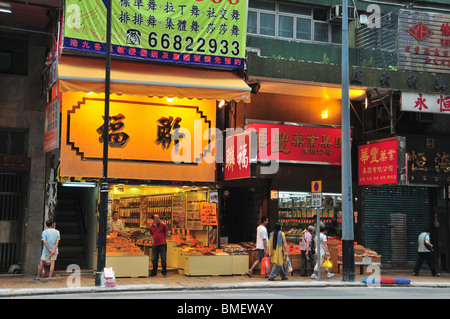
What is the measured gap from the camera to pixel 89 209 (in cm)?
2056

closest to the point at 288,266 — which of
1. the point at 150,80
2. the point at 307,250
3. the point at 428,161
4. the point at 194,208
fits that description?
the point at 307,250

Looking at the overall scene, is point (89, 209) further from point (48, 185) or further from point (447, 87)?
point (447, 87)

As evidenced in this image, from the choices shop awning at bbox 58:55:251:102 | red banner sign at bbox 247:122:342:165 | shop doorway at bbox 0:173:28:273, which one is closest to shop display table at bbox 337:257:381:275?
red banner sign at bbox 247:122:342:165

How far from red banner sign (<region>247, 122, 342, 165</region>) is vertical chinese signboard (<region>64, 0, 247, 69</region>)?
289 centimetres

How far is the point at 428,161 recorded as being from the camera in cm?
2217

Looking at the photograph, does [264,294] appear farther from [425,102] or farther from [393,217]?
[393,217]

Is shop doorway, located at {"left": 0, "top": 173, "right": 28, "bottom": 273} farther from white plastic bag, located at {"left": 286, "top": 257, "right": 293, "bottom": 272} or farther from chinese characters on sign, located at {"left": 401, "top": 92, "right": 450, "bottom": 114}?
chinese characters on sign, located at {"left": 401, "top": 92, "right": 450, "bottom": 114}

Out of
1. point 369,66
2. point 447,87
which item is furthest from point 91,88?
point 447,87

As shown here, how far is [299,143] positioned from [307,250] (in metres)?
4.09

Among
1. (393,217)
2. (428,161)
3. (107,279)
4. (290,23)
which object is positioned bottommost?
(107,279)

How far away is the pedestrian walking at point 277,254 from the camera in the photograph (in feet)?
59.0

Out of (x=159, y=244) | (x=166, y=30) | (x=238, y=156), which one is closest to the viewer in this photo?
(x=166, y=30)

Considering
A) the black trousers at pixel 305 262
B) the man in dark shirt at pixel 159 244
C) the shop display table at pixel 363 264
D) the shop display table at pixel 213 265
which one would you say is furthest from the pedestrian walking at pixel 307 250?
the man in dark shirt at pixel 159 244

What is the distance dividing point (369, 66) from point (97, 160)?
10.5 metres
